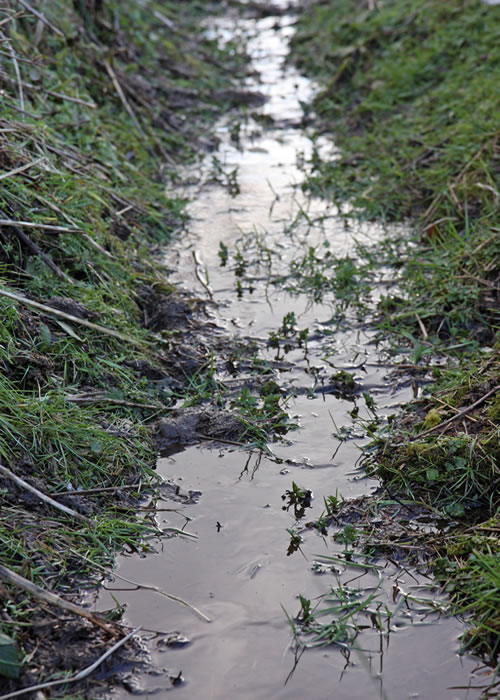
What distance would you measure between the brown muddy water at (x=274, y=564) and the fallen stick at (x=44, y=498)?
0.23 meters

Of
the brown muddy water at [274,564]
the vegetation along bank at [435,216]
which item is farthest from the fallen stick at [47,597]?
the vegetation along bank at [435,216]

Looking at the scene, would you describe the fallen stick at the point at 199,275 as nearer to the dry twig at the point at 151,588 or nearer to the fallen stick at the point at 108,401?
the fallen stick at the point at 108,401

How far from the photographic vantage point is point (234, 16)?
11.3 m

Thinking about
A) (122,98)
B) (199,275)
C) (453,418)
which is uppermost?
(122,98)

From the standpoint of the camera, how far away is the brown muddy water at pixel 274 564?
2311 millimetres

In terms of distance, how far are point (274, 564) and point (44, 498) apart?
85 centimetres

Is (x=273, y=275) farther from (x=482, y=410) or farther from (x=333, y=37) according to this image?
(x=333, y=37)

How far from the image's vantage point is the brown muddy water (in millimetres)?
2311

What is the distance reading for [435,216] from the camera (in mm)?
5223

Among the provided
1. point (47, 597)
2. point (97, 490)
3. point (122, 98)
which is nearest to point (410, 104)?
point (122, 98)

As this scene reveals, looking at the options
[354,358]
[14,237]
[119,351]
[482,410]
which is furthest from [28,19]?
[482,410]

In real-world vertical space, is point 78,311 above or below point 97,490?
above

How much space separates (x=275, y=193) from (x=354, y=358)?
2334 millimetres

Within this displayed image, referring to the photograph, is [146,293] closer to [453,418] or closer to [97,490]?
[97,490]
